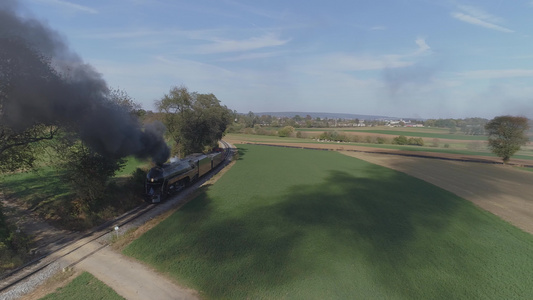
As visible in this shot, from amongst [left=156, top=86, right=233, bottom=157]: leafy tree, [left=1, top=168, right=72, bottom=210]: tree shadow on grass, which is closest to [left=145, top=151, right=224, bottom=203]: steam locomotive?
[left=1, top=168, right=72, bottom=210]: tree shadow on grass

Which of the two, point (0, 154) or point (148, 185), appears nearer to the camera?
point (0, 154)

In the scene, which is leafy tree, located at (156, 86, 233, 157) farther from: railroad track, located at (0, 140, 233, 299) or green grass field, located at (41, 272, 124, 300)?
green grass field, located at (41, 272, 124, 300)

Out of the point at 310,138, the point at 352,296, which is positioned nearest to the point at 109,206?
the point at 352,296

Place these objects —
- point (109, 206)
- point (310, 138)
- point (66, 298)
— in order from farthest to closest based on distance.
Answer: point (310, 138)
point (109, 206)
point (66, 298)

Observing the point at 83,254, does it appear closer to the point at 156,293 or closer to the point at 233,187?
the point at 156,293

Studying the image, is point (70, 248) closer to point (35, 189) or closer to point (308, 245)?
point (308, 245)

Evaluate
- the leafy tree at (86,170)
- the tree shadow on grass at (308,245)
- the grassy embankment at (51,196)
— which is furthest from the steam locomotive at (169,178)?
the leafy tree at (86,170)

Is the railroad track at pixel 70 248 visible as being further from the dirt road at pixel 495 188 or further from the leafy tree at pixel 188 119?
the dirt road at pixel 495 188
